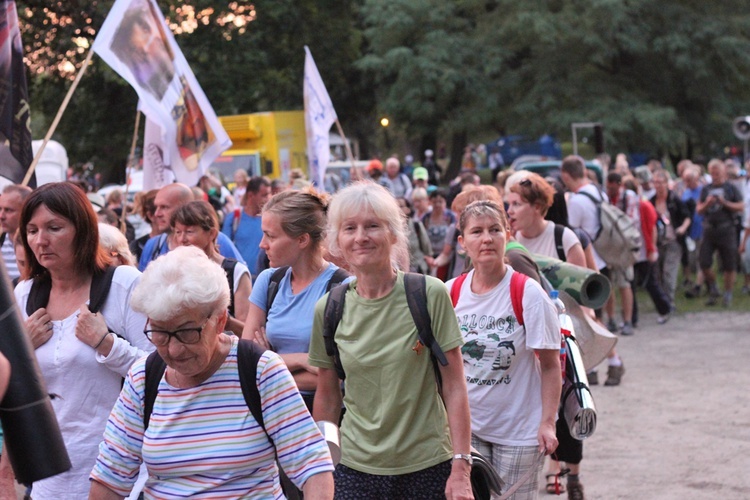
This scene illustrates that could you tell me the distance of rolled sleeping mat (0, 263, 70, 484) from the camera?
2309mm

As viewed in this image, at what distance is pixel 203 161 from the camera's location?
31.4 ft

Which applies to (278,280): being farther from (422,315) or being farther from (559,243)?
(559,243)

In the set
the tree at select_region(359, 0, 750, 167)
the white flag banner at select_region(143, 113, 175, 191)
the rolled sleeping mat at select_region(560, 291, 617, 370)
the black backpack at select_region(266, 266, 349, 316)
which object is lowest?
the rolled sleeping mat at select_region(560, 291, 617, 370)

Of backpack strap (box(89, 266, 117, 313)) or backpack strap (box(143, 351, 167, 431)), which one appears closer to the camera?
backpack strap (box(143, 351, 167, 431))

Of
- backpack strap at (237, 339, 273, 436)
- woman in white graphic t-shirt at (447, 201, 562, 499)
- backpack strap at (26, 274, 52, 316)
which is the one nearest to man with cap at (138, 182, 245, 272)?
woman in white graphic t-shirt at (447, 201, 562, 499)

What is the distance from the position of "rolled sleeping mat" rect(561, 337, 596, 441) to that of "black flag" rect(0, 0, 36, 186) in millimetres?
3277

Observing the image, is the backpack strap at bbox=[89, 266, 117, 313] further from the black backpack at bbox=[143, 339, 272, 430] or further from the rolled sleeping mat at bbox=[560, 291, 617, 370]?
the rolled sleeping mat at bbox=[560, 291, 617, 370]

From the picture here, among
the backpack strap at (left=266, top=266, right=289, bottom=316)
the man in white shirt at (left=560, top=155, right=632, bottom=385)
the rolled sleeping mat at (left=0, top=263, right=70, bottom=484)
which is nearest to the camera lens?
the rolled sleeping mat at (left=0, top=263, right=70, bottom=484)

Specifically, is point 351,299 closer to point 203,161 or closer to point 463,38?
point 203,161

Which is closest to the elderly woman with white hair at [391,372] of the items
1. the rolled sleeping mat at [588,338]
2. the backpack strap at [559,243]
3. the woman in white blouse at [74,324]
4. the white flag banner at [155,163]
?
the woman in white blouse at [74,324]

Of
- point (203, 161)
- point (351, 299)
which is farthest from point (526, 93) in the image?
point (351, 299)

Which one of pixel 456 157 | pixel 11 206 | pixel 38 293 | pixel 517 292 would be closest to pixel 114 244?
pixel 38 293

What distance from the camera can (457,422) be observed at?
3939 mm

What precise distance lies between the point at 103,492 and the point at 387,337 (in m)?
1.15
